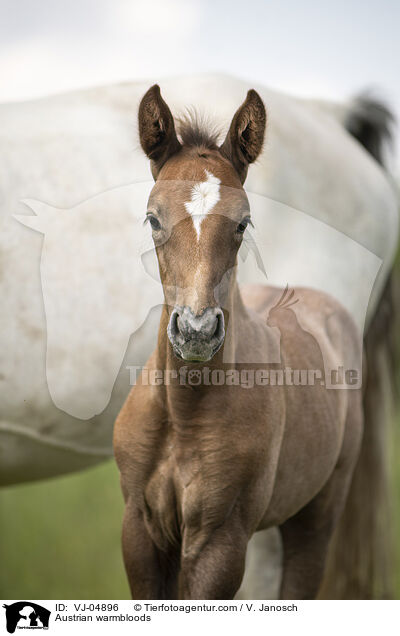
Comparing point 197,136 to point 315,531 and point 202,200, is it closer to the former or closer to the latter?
point 202,200

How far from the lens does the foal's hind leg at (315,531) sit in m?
1.31

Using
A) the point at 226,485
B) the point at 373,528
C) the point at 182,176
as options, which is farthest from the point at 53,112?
the point at 373,528

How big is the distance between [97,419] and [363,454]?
85 centimetres

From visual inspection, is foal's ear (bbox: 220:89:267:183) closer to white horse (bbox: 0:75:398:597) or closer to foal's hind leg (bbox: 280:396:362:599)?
white horse (bbox: 0:75:398:597)

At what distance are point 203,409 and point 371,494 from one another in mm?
1085

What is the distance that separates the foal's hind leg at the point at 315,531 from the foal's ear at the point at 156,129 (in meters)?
0.61

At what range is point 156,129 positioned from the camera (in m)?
0.98

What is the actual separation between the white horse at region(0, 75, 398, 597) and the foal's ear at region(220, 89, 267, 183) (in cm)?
31

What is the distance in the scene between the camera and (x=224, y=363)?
1031 mm

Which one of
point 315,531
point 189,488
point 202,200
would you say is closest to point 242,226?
point 202,200

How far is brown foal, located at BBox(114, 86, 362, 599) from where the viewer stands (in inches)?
36.5
